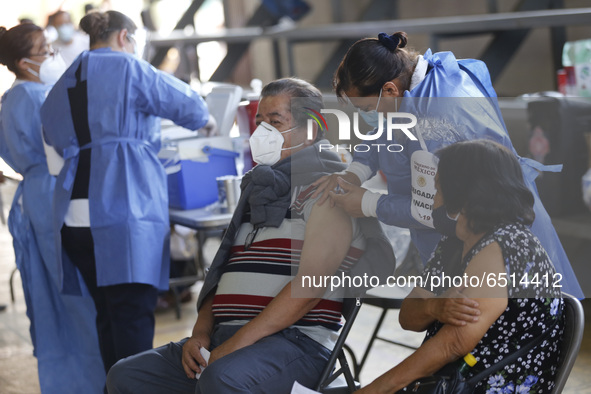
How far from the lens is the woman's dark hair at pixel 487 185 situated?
5.15ft

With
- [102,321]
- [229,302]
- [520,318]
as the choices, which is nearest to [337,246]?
[229,302]

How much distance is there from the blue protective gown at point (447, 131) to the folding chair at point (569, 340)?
0.21 m

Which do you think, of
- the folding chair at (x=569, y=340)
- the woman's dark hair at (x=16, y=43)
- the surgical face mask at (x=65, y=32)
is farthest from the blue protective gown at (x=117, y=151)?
the surgical face mask at (x=65, y=32)

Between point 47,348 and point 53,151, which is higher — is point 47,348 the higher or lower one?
the lower one

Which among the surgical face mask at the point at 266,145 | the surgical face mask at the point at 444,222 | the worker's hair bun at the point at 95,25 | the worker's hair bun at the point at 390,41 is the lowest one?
the surgical face mask at the point at 444,222

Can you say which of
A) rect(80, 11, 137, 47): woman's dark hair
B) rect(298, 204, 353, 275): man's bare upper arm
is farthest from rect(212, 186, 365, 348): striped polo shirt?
rect(80, 11, 137, 47): woman's dark hair

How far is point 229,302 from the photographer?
2.14 meters

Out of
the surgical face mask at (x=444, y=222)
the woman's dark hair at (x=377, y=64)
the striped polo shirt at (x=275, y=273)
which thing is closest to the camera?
the surgical face mask at (x=444, y=222)

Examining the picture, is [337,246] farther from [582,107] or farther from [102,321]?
[582,107]

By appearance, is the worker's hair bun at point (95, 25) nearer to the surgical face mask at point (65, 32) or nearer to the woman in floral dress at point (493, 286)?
the woman in floral dress at point (493, 286)

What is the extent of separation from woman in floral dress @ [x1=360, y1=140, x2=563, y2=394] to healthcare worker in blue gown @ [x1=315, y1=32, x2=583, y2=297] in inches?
3.6

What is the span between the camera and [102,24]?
2752 mm

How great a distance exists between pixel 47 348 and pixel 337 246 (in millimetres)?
1698

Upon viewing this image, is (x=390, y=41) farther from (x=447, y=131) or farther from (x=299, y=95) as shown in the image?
(x=299, y=95)
